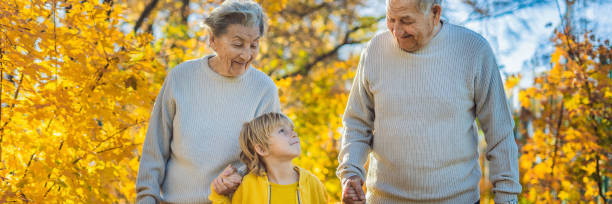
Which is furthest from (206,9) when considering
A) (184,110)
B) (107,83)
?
(184,110)

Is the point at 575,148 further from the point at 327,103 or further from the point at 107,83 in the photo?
the point at 107,83

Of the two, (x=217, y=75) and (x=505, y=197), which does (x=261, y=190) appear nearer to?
(x=217, y=75)

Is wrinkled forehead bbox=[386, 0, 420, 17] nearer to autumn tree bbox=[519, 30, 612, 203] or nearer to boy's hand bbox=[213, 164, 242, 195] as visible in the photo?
boy's hand bbox=[213, 164, 242, 195]

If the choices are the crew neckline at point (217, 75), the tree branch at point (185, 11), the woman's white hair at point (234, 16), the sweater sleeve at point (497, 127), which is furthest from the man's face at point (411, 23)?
the tree branch at point (185, 11)

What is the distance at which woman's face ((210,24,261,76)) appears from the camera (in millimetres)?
2535

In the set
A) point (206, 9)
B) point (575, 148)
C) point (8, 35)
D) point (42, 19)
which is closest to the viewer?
point (8, 35)

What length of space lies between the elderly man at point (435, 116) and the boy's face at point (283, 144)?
248 millimetres

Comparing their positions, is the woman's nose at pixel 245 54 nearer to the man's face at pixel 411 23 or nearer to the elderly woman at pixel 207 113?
the elderly woman at pixel 207 113

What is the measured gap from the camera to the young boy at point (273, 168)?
2.55 m

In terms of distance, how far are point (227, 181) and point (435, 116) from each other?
0.78 m

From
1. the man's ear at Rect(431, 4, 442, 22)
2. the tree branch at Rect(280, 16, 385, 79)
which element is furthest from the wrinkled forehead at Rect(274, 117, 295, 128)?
the tree branch at Rect(280, 16, 385, 79)

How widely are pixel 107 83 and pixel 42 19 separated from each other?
473 millimetres

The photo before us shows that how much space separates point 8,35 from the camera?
2.87 metres

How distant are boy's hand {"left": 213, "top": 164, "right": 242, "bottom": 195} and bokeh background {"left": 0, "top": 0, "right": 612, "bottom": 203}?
0.72 meters
